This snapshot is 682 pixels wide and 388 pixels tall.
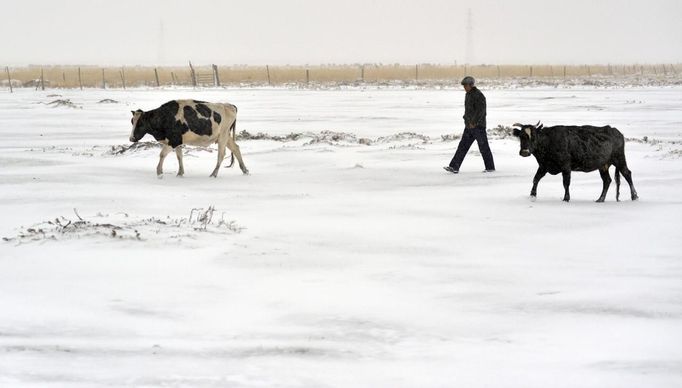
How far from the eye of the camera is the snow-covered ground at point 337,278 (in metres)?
5.95

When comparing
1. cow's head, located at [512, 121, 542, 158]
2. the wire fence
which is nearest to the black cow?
cow's head, located at [512, 121, 542, 158]

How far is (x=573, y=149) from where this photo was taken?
506 inches

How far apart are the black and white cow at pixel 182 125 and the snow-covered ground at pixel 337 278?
652 millimetres

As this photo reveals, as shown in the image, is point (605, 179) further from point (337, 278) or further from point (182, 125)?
point (182, 125)

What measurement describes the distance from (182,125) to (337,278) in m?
8.03

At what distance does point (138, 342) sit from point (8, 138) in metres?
18.6

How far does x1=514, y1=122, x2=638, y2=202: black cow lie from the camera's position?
42.1 ft

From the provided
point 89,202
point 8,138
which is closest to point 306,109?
point 8,138

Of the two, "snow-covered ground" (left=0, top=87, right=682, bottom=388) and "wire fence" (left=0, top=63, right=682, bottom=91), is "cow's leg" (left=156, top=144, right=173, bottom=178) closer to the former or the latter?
"snow-covered ground" (left=0, top=87, right=682, bottom=388)

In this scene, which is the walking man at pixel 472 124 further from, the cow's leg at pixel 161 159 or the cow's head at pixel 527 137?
A: the cow's leg at pixel 161 159

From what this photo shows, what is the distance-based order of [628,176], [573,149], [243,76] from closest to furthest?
1. [573,149]
2. [628,176]
3. [243,76]

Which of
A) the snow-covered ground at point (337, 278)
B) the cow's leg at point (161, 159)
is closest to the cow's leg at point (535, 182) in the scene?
the snow-covered ground at point (337, 278)

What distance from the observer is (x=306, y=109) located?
37.6 m

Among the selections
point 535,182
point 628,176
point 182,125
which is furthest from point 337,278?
point 182,125
